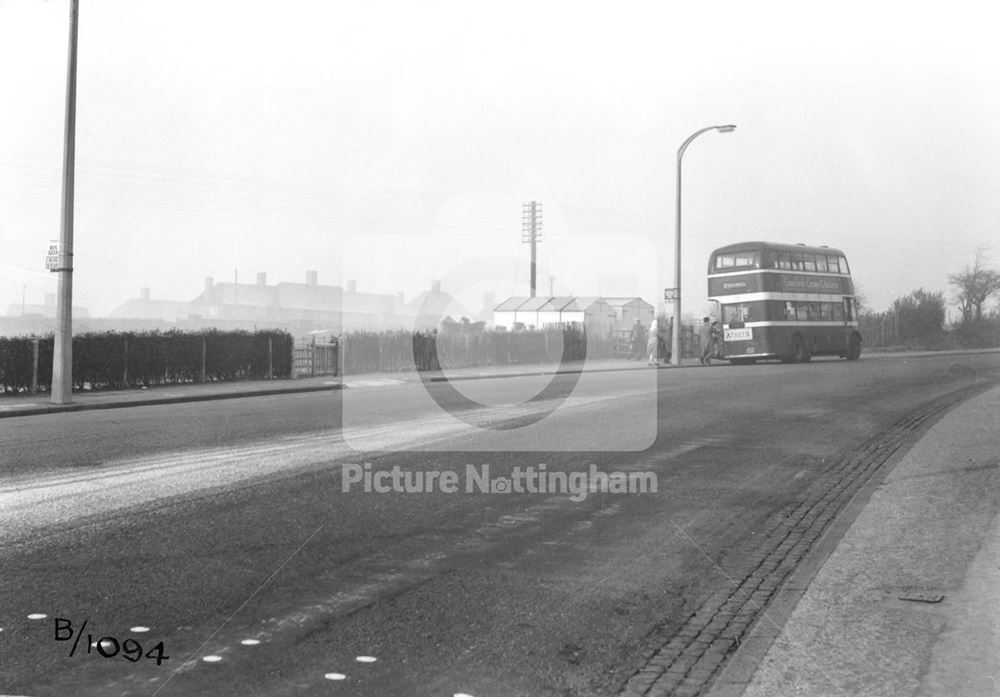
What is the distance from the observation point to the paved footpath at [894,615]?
421cm

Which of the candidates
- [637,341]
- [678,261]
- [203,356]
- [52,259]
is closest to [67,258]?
[52,259]

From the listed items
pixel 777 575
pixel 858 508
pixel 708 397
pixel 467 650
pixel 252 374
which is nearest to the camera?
pixel 467 650

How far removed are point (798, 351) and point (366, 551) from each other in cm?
3301

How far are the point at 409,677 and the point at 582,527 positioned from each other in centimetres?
337

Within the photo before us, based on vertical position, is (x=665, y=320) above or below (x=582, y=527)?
above

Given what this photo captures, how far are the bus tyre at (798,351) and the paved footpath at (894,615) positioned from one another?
28.9m

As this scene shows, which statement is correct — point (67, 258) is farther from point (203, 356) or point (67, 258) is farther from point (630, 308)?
point (630, 308)

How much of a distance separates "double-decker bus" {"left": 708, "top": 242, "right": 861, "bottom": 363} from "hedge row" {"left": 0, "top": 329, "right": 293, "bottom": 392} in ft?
55.9

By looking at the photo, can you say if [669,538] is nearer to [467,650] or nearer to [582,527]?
[582,527]

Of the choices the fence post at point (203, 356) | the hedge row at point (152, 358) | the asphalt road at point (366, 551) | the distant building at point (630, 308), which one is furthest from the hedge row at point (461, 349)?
the distant building at point (630, 308)

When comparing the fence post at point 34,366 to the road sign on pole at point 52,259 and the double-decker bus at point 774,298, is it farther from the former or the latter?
the double-decker bus at point 774,298

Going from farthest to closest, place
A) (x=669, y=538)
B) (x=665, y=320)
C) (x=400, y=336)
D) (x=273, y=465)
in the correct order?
(x=665, y=320)
(x=400, y=336)
(x=273, y=465)
(x=669, y=538)

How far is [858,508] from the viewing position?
8227mm

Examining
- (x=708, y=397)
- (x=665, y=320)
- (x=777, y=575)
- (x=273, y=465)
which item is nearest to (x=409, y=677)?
(x=777, y=575)
